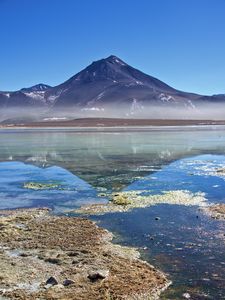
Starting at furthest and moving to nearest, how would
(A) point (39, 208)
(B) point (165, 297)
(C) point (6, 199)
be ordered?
(C) point (6, 199)
(A) point (39, 208)
(B) point (165, 297)

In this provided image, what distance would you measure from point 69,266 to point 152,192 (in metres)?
10.7

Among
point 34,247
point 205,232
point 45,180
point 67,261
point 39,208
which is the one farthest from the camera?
point 45,180

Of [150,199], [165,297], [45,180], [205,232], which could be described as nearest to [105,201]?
[150,199]

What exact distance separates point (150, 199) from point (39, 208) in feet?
15.3

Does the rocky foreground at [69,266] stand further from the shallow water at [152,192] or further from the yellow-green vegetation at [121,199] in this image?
the yellow-green vegetation at [121,199]

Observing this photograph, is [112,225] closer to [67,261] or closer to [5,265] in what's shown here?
[67,261]

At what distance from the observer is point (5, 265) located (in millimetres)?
10305

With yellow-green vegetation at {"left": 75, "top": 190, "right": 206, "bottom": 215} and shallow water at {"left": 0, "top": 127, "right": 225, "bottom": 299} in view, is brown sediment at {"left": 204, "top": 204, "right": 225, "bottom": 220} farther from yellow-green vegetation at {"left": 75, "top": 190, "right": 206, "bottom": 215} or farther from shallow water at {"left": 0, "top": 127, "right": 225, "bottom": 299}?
yellow-green vegetation at {"left": 75, "top": 190, "right": 206, "bottom": 215}

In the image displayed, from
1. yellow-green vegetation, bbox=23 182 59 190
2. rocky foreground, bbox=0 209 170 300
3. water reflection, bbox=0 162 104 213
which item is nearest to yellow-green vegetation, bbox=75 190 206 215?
water reflection, bbox=0 162 104 213

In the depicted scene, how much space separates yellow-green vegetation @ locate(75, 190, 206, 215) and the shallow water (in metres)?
0.61

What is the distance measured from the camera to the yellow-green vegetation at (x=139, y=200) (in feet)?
55.6

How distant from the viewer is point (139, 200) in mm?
18672

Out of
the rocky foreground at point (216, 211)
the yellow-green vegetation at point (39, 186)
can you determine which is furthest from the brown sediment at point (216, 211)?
the yellow-green vegetation at point (39, 186)

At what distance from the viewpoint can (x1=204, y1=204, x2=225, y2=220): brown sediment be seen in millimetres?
15289
